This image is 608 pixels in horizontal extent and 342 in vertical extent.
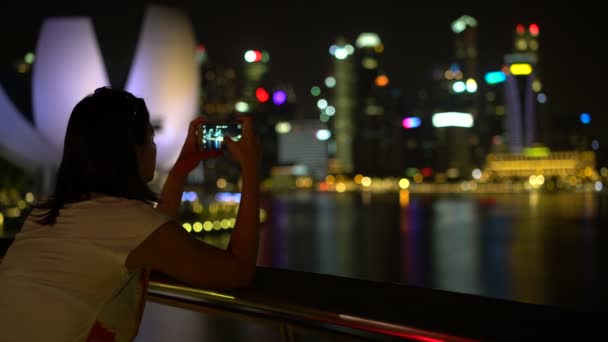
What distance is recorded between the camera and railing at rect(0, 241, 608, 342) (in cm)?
96

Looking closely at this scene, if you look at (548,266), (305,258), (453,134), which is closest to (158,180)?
(305,258)

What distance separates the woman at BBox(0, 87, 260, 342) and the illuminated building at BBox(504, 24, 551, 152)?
3879 inches

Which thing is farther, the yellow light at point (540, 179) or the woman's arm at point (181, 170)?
the yellow light at point (540, 179)

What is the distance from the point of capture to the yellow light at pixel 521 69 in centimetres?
10282

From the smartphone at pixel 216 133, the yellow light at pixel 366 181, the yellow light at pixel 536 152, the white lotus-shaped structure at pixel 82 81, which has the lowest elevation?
the smartphone at pixel 216 133

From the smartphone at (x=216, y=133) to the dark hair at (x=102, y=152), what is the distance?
0.20 metres

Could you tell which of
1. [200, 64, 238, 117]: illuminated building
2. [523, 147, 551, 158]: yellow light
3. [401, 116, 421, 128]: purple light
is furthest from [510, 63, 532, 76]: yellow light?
[200, 64, 238, 117]: illuminated building

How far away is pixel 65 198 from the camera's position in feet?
3.65

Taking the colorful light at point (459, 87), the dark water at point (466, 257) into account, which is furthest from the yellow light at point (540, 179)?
the dark water at point (466, 257)

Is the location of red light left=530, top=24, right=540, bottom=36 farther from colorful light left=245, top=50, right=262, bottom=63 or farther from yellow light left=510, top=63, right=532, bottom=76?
colorful light left=245, top=50, right=262, bottom=63

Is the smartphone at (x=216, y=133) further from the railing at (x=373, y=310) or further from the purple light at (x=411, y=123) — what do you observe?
the purple light at (x=411, y=123)

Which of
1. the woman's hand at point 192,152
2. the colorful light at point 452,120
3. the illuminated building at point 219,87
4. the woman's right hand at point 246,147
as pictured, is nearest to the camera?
the woman's right hand at point 246,147

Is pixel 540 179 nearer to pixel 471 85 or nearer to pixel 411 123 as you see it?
pixel 411 123

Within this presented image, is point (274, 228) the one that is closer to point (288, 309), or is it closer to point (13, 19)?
point (13, 19)
